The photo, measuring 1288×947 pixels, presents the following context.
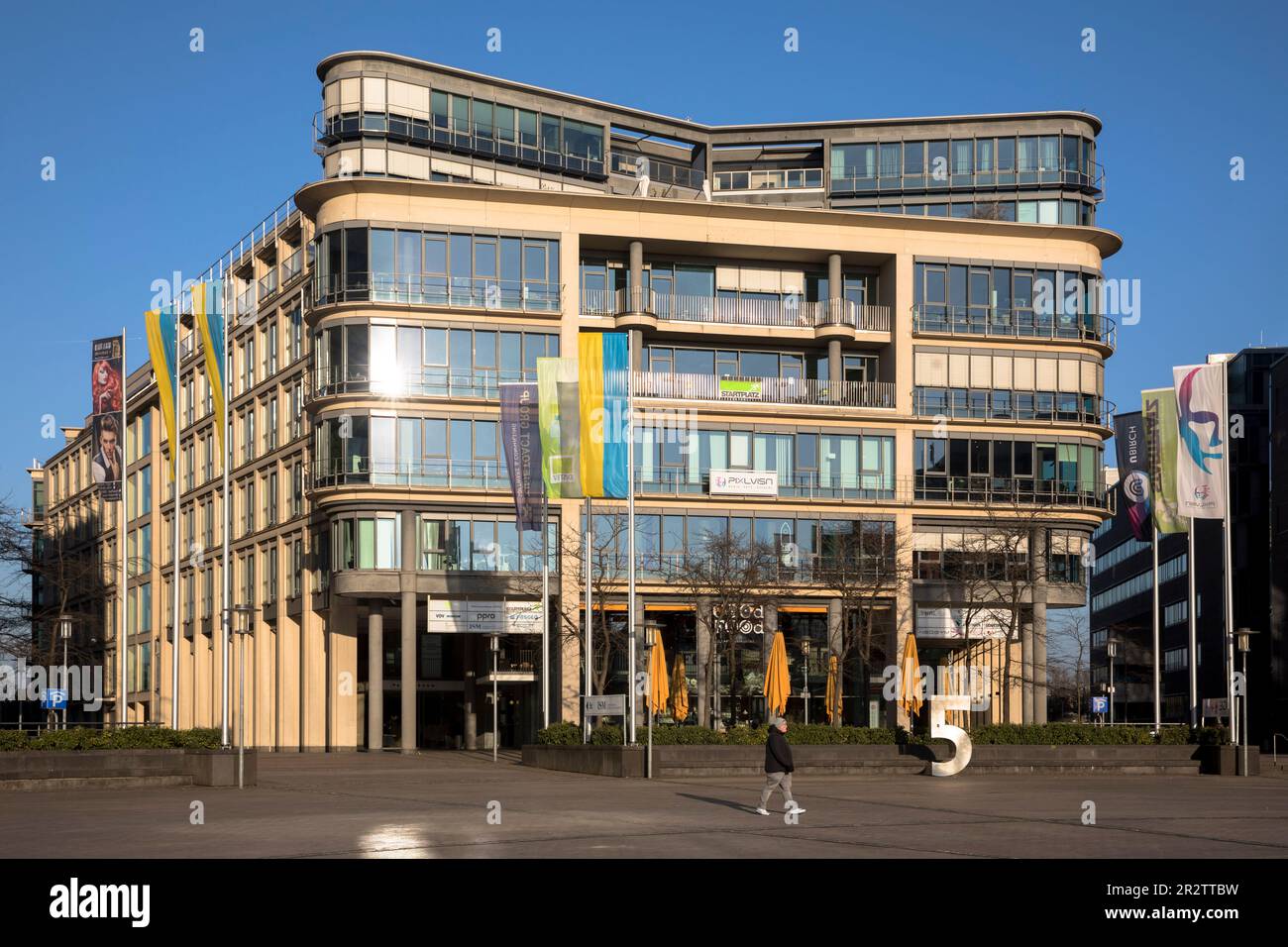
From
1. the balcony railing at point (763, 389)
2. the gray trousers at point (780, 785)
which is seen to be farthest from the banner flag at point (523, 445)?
the gray trousers at point (780, 785)

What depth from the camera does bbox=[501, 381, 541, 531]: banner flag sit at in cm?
4956

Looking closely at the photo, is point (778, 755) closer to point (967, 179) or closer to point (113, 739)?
point (113, 739)

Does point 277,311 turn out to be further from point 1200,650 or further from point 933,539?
point 1200,650

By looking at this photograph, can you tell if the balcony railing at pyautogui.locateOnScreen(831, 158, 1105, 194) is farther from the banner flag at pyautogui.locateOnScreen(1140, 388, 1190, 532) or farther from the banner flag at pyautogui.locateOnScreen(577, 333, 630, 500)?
the banner flag at pyautogui.locateOnScreen(577, 333, 630, 500)

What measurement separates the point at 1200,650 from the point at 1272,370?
21.2 metres

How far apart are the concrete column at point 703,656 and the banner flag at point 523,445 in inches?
335

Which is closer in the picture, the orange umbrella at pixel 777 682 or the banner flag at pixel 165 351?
the orange umbrella at pixel 777 682

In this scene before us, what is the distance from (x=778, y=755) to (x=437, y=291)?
1562 inches

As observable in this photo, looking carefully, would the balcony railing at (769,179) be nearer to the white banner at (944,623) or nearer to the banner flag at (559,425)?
Answer: the white banner at (944,623)

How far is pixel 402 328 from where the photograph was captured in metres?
61.1

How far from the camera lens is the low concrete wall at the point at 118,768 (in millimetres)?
34688

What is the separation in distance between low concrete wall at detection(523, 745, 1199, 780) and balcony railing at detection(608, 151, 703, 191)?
3872 centimetres

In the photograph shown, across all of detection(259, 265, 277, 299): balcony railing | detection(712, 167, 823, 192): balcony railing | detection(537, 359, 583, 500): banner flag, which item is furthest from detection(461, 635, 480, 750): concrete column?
detection(712, 167, 823, 192): balcony railing
